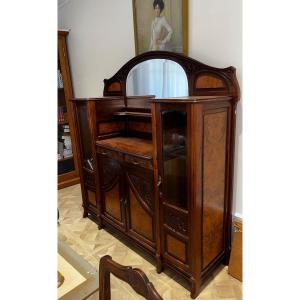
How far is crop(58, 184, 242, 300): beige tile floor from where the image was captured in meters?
1.68

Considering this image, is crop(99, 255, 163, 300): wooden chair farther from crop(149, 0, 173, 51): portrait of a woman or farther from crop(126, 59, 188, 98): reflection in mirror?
crop(149, 0, 173, 51): portrait of a woman

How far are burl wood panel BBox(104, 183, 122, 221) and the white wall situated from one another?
0.96 meters

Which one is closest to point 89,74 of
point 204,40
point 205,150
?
point 204,40

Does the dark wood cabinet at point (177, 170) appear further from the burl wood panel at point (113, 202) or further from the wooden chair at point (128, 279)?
the wooden chair at point (128, 279)

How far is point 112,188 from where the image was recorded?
87.0 inches

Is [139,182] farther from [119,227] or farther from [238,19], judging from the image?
[238,19]

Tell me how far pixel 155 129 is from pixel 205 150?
34 cm

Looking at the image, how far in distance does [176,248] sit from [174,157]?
2.06 ft

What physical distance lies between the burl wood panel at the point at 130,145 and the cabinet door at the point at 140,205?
14 centimetres

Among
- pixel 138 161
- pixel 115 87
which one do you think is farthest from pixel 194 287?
pixel 115 87

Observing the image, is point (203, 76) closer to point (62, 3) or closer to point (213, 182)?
point (213, 182)

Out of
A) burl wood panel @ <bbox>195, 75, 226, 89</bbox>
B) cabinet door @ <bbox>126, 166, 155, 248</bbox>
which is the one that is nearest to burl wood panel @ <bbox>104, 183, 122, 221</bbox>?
cabinet door @ <bbox>126, 166, 155, 248</bbox>
